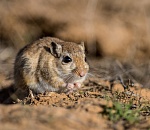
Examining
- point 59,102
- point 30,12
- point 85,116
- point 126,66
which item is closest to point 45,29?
point 30,12

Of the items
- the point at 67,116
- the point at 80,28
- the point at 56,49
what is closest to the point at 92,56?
the point at 80,28

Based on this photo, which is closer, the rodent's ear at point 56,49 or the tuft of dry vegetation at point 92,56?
the tuft of dry vegetation at point 92,56

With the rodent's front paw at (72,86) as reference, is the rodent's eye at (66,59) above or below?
above

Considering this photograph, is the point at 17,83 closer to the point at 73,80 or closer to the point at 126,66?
the point at 73,80

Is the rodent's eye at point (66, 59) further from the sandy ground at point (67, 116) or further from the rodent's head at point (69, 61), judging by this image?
the sandy ground at point (67, 116)

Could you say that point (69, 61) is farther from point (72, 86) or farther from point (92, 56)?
point (92, 56)

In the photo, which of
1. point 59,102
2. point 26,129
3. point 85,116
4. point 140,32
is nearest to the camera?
point 26,129

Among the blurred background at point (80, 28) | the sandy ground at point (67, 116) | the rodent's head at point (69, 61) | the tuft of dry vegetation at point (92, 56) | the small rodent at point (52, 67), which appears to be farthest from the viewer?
the blurred background at point (80, 28)

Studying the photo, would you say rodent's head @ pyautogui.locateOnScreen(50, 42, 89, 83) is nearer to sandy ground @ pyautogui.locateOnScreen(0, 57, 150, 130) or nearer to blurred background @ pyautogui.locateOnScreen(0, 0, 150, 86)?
sandy ground @ pyautogui.locateOnScreen(0, 57, 150, 130)

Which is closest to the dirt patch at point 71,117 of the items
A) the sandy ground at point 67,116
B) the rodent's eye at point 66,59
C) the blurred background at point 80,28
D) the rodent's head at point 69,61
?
the sandy ground at point 67,116
